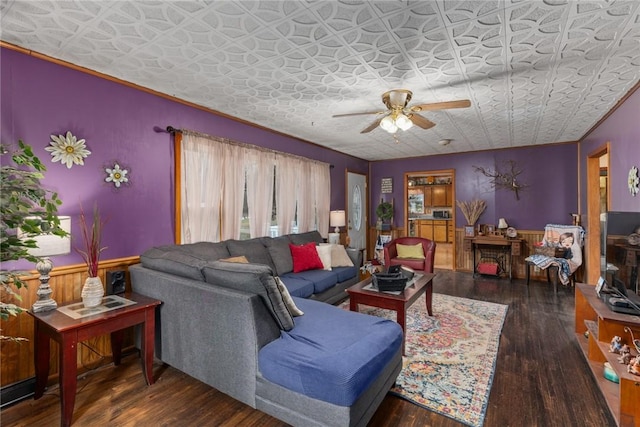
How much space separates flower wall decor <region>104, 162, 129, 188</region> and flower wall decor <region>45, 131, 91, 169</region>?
0.70 ft

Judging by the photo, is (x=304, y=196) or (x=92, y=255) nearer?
(x=92, y=255)

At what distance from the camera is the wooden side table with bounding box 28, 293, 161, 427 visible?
71.0 inches

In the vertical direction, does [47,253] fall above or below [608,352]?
above

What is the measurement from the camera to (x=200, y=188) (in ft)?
11.0

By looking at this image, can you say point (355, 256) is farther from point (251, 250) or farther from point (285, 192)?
point (251, 250)

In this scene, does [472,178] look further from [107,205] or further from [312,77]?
[107,205]

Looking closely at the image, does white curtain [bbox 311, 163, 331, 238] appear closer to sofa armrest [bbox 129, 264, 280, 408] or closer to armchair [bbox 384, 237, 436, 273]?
armchair [bbox 384, 237, 436, 273]

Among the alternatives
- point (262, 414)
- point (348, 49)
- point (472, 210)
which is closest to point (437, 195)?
point (472, 210)

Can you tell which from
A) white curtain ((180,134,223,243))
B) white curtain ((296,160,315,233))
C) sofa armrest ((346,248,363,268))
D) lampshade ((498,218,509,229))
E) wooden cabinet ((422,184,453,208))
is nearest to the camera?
white curtain ((180,134,223,243))

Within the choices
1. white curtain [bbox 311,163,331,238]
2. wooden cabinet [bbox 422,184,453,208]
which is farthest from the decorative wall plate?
wooden cabinet [bbox 422,184,453,208]

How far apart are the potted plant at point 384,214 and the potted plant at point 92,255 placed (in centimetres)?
538

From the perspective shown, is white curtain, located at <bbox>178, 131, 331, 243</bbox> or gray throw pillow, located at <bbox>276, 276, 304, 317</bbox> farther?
white curtain, located at <bbox>178, 131, 331, 243</bbox>

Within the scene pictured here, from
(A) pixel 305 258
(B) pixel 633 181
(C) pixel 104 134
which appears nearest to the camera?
(C) pixel 104 134

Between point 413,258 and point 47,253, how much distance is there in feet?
13.9
